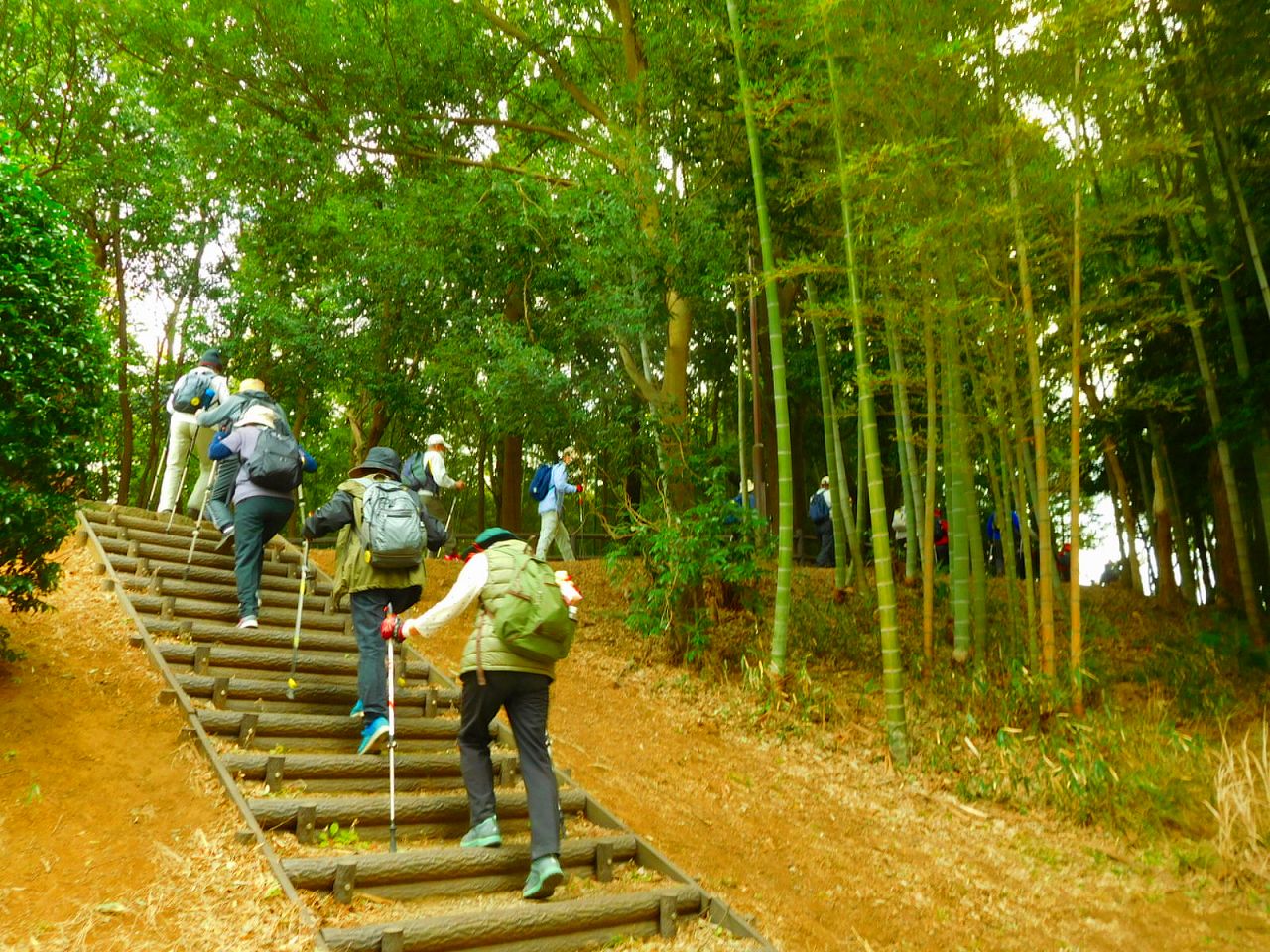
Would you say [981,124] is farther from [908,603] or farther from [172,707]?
[172,707]

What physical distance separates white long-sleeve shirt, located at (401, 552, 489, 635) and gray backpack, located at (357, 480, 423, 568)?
829 mm

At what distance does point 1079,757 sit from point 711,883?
331cm

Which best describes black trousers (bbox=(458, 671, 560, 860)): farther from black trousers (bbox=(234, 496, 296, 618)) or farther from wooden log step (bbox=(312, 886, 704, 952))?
black trousers (bbox=(234, 496, 296, 618))

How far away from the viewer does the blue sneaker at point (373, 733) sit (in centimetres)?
455

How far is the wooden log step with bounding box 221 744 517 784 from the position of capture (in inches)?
162

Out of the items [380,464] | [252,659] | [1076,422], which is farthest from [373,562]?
[1076,422]

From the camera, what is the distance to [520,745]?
3842 mm

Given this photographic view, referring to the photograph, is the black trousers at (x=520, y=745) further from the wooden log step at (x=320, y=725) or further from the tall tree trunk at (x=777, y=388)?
the tall tree trunk at (x=777, y=388)

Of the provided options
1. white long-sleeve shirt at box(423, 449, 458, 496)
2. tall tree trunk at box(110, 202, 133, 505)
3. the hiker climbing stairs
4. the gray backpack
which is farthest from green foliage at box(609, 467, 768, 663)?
tall tree trunk at box(110, 202, 133, 505)

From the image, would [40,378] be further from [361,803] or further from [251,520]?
[361,803]

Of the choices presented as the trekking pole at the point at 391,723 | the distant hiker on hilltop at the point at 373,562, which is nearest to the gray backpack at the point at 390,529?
the distant hiker on hilltop at the point at 373,562

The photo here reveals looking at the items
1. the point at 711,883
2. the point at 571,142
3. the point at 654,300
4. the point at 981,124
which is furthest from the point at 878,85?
the point at 711,883

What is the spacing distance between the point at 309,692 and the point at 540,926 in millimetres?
2177

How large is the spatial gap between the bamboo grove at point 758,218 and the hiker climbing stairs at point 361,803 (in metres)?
2.09
